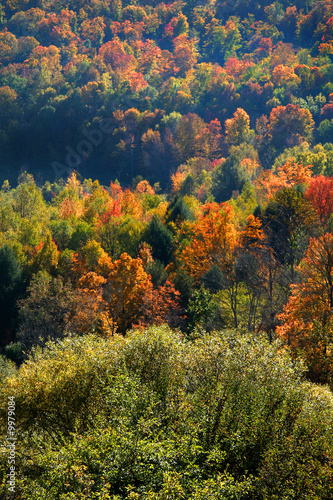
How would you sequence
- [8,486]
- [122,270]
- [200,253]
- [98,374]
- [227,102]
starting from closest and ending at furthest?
[8,486] → [98,374] → [122,270] → [200,253] → [227,102]

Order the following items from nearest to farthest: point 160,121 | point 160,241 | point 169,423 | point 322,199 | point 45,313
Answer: point 169,423, point 45,313, point 160,241, point 322,199, point 160,121

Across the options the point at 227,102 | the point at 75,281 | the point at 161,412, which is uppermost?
the point at 227,102

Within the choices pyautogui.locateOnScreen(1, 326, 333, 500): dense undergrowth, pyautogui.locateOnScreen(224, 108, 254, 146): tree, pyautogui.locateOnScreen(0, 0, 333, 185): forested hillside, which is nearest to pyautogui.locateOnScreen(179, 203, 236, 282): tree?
pyautogui.locateOnScreen(1, 326, 333, 500): dense undergrowth

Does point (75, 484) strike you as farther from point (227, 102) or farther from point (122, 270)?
point (227, 102)

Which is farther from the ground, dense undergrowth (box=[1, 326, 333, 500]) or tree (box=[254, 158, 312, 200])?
tree (box=[254, 158, 312, 200])

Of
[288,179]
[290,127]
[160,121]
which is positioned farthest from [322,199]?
[160,121]

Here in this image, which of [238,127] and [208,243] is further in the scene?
[238,127]

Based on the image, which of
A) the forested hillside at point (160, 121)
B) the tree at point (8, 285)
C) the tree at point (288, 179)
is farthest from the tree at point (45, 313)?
the forested hillside at point (160, 121)

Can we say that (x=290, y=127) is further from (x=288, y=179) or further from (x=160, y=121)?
(x=288, y=179)

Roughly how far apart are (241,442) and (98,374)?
8.32 meters

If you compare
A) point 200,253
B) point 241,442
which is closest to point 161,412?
point 241,442

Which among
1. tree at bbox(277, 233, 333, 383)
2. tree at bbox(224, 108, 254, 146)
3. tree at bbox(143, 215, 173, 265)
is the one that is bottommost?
tree at bbox(143, 215, 173, 265)

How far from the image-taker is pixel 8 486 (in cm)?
1964

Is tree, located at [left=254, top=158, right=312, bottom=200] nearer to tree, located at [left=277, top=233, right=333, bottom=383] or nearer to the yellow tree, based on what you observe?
the yellow tree
